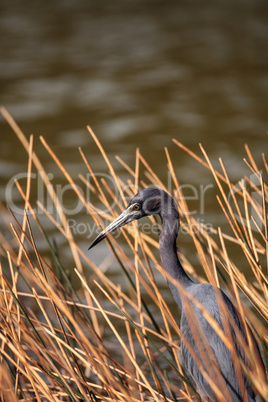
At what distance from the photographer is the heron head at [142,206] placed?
2.20 metres

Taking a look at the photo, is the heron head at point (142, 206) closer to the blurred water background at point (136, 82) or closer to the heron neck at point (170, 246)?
the heron neck at point (170, 246)

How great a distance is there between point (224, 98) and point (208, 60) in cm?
118

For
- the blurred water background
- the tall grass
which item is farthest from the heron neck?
the blurred water background

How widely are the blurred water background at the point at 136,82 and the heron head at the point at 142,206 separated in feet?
5.91

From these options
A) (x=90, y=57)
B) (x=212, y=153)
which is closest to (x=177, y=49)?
(x=90, y=57)

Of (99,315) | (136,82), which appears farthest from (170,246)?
(136,82)

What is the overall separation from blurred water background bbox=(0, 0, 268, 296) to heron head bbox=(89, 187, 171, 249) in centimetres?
180

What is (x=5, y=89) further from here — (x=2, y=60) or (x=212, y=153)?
(x=212, y=153)

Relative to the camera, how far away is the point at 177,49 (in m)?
7.82

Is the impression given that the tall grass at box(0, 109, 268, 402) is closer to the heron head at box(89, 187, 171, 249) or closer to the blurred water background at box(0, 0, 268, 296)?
the heron head at box(89, 187, 171, 249)

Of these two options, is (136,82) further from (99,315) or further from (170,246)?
(170,246)

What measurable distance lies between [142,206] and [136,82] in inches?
194

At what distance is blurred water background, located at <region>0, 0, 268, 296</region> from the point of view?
534cm

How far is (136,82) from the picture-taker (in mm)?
6949
